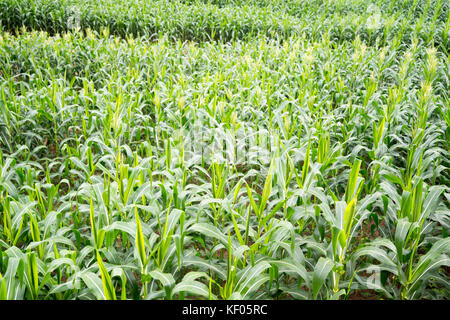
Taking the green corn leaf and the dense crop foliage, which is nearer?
the green corn leaf

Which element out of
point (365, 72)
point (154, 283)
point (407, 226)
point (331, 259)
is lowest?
point (154, 283)

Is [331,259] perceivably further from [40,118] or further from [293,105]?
[40,118]

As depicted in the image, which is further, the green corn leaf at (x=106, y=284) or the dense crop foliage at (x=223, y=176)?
the dense crop foliage at (x=223, y=176)

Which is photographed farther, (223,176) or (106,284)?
(223,176)

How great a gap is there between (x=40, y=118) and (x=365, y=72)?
4.18 metres

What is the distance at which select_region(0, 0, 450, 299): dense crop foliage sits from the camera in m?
1.79

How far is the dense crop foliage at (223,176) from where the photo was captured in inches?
70.6

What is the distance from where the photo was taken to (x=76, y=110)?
373cm

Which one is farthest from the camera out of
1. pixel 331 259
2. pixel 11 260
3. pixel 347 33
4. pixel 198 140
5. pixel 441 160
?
pixel 347 33

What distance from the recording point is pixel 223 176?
241 centimetres

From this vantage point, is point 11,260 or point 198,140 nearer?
point 11,260

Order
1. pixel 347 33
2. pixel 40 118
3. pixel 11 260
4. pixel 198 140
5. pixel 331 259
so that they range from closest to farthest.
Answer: pixel 11 260
pixel 331 259
pixel 198 140
pixel 40 118
pixel 347 33

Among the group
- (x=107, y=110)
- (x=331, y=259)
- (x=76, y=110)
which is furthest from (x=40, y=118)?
(x=331, y=259)
